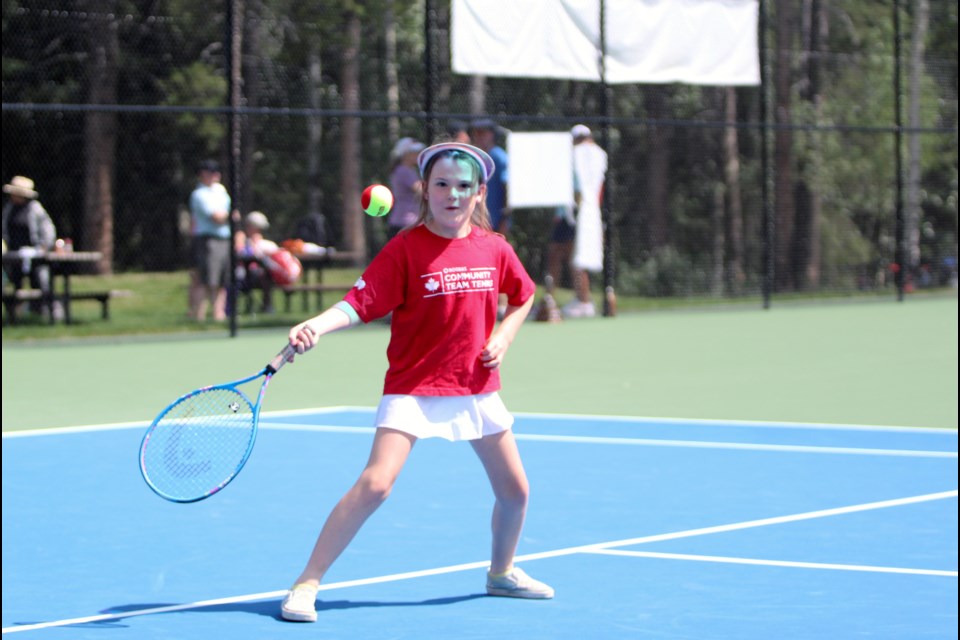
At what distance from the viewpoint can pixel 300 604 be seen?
540 cm

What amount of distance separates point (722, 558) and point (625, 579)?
1.65 ft

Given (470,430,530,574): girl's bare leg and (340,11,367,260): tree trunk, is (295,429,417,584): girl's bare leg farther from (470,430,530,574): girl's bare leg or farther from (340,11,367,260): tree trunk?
(340,11,367,260): tree trunk

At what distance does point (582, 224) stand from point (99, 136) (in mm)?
11419

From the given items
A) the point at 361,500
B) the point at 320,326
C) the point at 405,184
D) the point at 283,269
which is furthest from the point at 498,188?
the point at 320,326

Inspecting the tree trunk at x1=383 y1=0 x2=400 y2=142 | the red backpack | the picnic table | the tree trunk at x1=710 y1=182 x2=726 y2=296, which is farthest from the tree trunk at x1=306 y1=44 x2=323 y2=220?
the picnic table

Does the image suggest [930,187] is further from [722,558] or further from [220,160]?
[722,558]

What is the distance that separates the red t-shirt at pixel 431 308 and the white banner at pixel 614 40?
1220 cm

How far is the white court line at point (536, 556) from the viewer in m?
5.50

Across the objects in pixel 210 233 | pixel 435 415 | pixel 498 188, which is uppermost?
pixel 498 188

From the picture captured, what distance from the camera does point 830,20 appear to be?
3612 cm

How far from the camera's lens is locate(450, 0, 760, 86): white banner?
59.3 ft

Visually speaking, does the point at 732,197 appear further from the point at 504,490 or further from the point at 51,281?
the point at 504,490

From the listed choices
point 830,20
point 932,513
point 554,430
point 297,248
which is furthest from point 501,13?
point 830,20

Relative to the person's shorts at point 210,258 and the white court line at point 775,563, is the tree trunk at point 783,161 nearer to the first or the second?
the person's shorts at point 210,258
